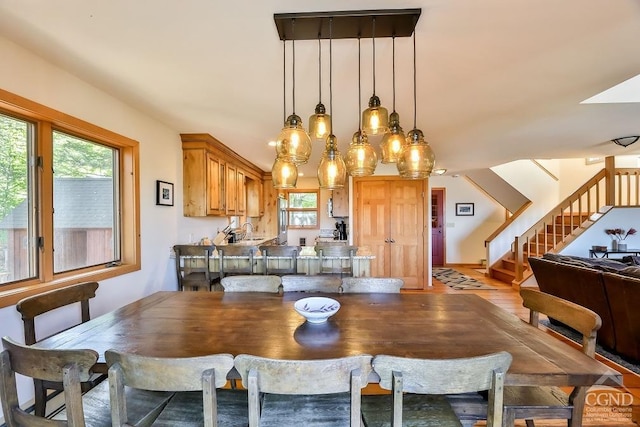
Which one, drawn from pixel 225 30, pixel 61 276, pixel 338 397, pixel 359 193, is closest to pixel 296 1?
pixel 225 30

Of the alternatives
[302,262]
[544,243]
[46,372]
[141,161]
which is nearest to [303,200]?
[302,262]

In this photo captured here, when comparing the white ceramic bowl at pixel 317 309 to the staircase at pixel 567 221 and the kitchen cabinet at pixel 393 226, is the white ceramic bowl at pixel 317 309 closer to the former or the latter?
the kitchen cabinet at pixel 393 226

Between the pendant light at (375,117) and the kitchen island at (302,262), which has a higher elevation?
the pendant light at (375,117)

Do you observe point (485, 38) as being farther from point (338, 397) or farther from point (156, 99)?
point (156, 99)

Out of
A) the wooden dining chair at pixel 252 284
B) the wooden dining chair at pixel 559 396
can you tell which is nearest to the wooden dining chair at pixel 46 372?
the wooden dining chair at pixel 252 284

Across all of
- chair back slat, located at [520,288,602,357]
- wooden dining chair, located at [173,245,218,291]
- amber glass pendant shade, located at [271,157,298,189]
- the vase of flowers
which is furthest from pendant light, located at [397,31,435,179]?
the vase of flowers

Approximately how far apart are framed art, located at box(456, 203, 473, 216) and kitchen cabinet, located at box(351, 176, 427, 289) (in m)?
3.12

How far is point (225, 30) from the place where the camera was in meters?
1.67

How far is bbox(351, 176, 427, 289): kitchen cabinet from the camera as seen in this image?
5.43m

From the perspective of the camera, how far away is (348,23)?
162cm

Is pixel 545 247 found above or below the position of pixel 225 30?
below

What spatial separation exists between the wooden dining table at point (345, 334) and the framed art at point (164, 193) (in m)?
1.69

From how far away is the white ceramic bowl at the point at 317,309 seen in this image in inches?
59.3

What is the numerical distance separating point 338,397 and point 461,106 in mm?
2719
